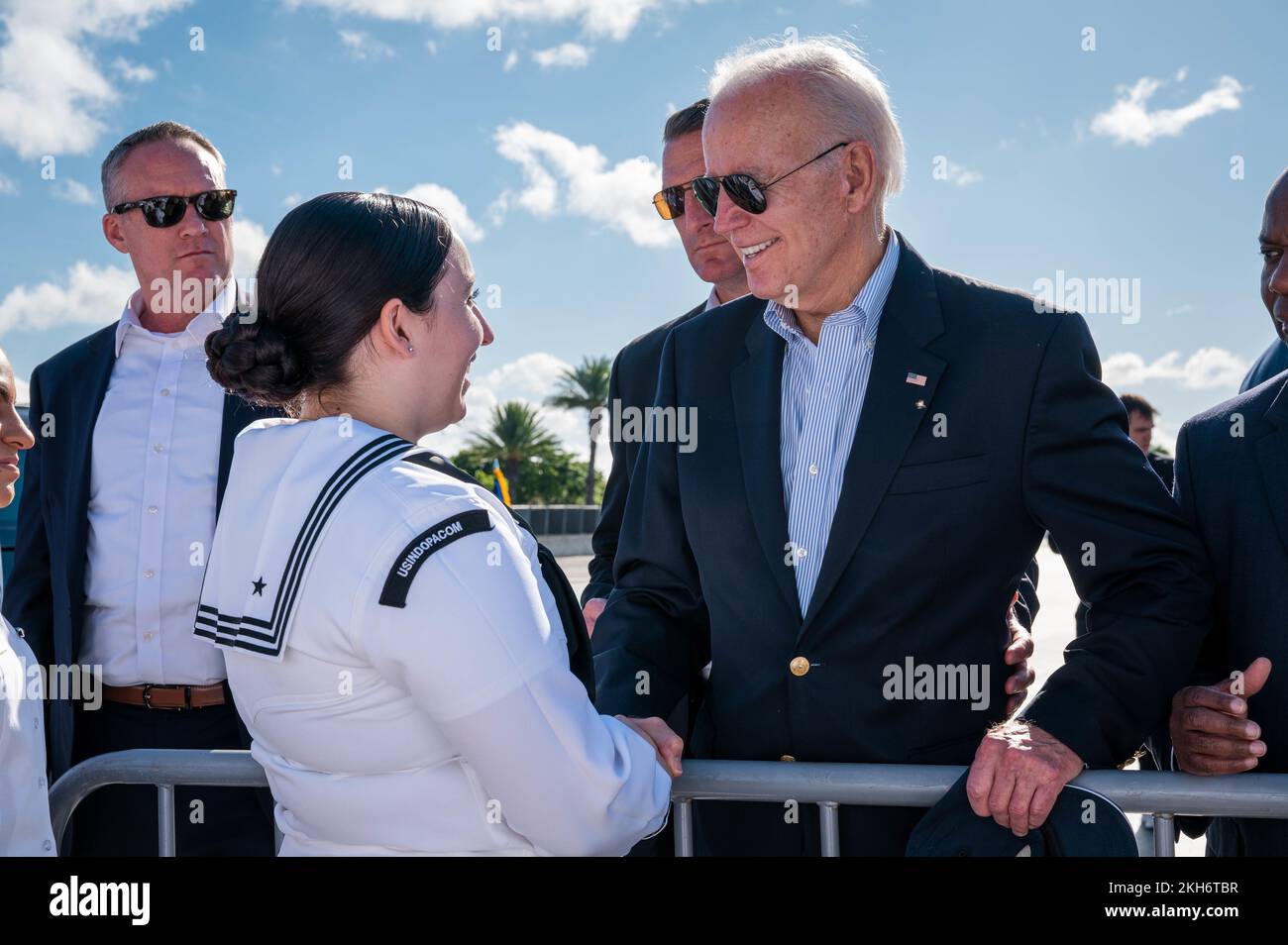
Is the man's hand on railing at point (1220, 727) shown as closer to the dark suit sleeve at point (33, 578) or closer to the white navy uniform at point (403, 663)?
the white navy uniform at point (403, 663)

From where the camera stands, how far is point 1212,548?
8.02 feet

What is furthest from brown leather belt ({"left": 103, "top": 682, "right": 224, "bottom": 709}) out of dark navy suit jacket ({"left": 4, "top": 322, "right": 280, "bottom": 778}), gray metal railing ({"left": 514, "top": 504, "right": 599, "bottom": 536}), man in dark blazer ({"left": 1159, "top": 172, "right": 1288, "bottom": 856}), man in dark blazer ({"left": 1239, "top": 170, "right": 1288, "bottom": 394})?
gray metal railing ({"left": 514, "top": 504, "right": 599, "bottom": 536})

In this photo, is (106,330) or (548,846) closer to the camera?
(548,846)

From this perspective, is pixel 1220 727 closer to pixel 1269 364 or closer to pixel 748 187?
pixel 748 187

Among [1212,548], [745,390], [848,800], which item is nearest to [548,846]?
[848,800]

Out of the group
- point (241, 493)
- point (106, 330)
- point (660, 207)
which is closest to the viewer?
point (241, 493)

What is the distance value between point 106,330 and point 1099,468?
3179 mm

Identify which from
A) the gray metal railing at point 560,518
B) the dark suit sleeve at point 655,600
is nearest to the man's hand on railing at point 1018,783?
the dark suit sleeve at point 655,600

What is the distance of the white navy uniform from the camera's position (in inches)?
63.7

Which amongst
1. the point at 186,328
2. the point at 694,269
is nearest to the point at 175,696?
the point at 186,328

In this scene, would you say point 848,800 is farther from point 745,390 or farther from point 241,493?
point 241,493

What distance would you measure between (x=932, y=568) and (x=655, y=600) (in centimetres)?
67

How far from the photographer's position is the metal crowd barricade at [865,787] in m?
2.06

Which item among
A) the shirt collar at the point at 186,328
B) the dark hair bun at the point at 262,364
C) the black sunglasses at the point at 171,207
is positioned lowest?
the dark hair bun at the point at 262,364
